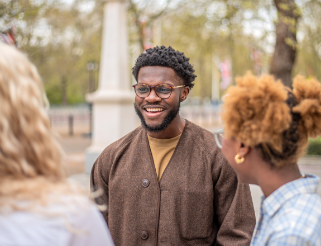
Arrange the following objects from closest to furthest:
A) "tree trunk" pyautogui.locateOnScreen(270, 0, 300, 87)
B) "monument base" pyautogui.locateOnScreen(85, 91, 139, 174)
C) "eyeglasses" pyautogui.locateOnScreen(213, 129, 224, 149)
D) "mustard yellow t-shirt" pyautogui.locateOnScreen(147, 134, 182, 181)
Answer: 1. "eyeglasses" pyautogui.locateOnScreen(213, 129, 224, 149)
2. "mustard yellow t-shirt" pyautogui.locateOnScreen(147, 134, 182, 181)
3. "monument base" pyautogui.locateOnScreen(85, 91, 139, 174)
4. "tree trunk" pyautogui.locateOnScreen(270, 0, 300, 87)

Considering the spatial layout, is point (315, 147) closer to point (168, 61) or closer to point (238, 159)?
point (168, 61)

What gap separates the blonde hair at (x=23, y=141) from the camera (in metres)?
1.08

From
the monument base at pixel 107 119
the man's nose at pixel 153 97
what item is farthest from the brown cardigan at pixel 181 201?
the monument base at pixel 107 119

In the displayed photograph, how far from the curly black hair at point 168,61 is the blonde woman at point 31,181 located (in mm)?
1339

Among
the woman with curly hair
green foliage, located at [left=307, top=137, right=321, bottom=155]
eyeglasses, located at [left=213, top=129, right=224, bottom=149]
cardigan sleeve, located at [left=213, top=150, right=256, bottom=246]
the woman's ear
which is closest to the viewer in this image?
the woman with curly hair

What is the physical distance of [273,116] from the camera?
4.55 ft

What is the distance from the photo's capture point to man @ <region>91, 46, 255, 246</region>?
7.05 feet

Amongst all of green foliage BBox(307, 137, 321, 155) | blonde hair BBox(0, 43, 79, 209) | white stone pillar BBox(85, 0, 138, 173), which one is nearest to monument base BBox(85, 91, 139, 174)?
white stone pillar BBox(85, 0, 138, 173)

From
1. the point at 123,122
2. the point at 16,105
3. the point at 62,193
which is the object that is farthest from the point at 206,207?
Result: the point at 123,122

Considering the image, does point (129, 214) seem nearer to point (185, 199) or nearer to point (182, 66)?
point (185, 199)

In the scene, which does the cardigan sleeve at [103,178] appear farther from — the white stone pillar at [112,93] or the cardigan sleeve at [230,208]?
the white stone pillar at [112,93]

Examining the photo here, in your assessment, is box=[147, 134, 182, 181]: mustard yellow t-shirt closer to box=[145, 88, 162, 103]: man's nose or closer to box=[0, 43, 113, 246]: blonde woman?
box=[145, 88, 162, 103]: man's nose

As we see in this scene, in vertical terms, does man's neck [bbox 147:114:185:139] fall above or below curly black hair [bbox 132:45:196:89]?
below

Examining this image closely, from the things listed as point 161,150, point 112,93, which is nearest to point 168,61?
point 161,150
